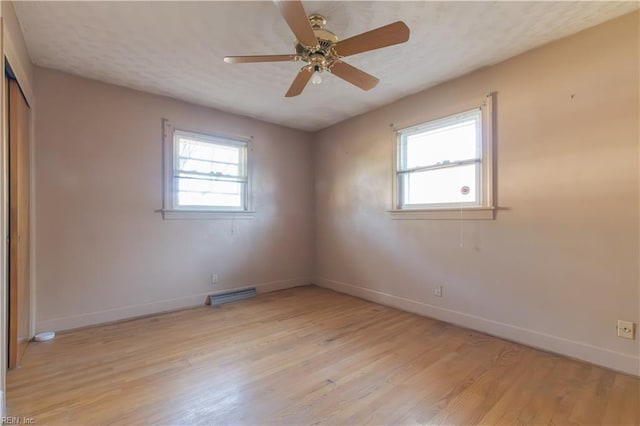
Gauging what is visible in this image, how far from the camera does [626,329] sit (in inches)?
83.2

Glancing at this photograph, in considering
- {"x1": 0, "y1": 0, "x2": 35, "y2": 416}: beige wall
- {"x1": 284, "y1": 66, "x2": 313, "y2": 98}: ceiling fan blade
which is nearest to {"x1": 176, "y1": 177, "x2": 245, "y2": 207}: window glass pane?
{"x1": 0, "y1": 0, "x2": 35, "y2": 416}: beige wall

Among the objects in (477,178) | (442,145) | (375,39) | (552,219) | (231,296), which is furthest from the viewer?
(231,296)

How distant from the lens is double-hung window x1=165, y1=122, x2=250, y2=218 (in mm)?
3604

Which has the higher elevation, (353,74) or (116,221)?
(353,74)

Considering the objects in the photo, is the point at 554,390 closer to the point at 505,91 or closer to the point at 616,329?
the point at 616,329

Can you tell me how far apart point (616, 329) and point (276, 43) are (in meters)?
3.45

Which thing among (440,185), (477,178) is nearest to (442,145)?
(440,185)

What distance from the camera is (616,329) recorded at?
2.16 meters

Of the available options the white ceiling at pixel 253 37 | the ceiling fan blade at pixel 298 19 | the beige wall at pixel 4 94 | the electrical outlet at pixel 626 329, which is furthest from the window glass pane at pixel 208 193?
the electrical outlet at pixel 626 329

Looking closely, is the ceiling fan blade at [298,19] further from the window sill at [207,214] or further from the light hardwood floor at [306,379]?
the window sill at [207,214]

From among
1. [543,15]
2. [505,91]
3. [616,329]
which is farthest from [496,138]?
[616,329]

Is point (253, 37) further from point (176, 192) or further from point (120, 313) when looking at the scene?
point (120, 313)

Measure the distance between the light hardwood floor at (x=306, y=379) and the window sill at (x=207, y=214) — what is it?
1.26 m

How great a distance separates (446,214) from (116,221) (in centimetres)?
361
